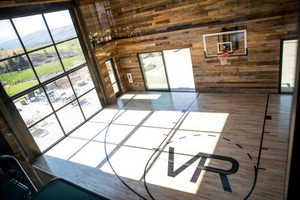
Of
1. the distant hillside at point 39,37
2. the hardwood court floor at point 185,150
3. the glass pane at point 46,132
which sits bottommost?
the hardwood court floor at point 185,150

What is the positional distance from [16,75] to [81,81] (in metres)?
2.23

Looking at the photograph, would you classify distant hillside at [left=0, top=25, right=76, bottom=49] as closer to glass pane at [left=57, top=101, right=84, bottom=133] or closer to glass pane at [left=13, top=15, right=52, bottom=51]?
glass pane at [left=13, top=15, right=52, bottom=51]

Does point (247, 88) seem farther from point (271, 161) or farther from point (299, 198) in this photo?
point (299, 198)

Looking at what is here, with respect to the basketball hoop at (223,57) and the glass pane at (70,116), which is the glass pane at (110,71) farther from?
the basketball hoop at (223,57)

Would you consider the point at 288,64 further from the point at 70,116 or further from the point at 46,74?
the point at 46,74

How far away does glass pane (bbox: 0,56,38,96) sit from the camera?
554 cm

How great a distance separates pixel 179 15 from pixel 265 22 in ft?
8.65

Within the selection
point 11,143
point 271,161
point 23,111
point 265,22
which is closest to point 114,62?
point 23,111

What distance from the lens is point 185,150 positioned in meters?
5.22

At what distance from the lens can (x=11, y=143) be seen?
5.64 metres

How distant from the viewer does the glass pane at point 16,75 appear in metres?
5.54

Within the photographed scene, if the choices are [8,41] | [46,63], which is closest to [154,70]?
[46,63]

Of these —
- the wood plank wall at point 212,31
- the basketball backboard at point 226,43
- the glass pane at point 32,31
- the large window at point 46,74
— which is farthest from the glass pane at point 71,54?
the basketball backboard at point 226,43

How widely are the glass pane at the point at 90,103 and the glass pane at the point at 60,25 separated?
216 cm
